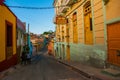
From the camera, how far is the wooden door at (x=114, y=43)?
10866 millimetres

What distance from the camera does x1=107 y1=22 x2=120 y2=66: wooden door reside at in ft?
35.7

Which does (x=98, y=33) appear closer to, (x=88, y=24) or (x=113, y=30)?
(x=113, y=30)

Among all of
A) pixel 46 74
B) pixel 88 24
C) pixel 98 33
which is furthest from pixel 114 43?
pixel 88 24

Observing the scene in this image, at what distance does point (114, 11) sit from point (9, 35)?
9141 millimetres

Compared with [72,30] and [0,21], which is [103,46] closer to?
[0,21]

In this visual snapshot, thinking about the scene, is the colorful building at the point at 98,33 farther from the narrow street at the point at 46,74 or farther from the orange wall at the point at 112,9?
the narrow street at the point at 46,74

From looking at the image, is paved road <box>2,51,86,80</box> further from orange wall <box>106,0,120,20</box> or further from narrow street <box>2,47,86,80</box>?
orange wall <box>106,0,120,20</box>

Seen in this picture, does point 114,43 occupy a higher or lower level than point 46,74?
higher

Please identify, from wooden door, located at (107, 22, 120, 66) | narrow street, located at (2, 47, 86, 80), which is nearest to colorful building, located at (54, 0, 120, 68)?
wooden door, located at (107, 22, 120, 66)

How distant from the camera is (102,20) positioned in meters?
12.6

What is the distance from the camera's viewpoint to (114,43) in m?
11.3

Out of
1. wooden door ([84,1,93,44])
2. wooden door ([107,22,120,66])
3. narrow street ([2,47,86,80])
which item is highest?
wooden door ([84,1,93,44])

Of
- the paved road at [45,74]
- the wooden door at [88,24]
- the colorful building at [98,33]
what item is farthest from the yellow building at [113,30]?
the wooden door at [88,24]

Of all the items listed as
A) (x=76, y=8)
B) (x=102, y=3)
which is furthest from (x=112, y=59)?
(x=76, y=8)
